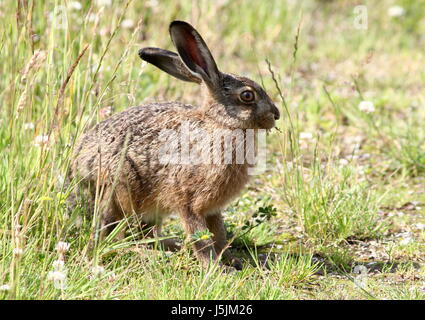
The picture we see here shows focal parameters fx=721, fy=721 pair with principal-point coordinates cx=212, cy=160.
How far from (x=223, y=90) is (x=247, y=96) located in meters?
0.18

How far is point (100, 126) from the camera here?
17.1ft

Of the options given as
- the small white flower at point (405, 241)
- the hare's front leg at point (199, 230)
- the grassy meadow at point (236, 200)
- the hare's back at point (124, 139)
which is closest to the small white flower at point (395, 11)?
the grassy meadow at point (236, 200)

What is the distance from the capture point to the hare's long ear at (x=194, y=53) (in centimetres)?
480

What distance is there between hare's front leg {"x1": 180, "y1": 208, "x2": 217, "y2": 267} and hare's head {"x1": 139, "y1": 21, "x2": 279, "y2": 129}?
68 cm

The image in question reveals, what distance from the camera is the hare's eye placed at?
16.2ft

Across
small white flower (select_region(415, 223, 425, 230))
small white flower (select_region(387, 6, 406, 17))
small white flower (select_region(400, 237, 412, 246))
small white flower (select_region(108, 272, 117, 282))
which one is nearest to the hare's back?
small white flower (select_region(108, 272, 117, 282))

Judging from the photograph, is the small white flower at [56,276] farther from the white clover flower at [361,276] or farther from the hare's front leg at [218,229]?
the white clover flower at [361,276]

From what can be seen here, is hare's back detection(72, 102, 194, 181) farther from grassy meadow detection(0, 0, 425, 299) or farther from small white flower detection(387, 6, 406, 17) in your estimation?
small white flower detection(387, 6, 406, 17)

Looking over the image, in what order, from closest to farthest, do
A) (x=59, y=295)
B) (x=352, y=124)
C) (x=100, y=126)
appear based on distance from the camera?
(x=59, y=295) < (x=100, y=126) < (x=352, y=124)

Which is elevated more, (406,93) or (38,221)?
(406,93)
